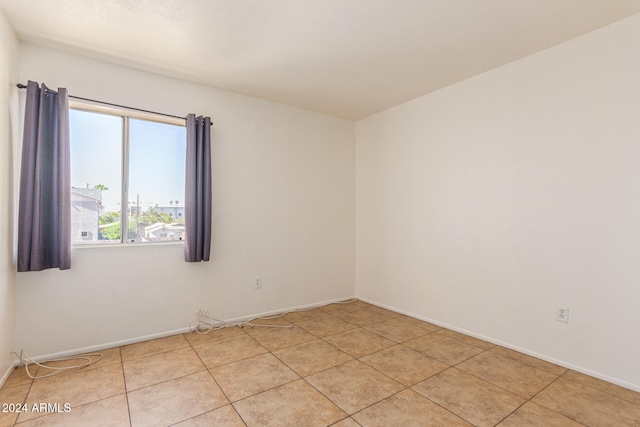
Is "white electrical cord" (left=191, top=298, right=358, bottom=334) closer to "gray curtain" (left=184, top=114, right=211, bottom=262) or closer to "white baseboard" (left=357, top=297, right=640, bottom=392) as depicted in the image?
"gray curtain" (left=184, top=114, right=211, bottom=262)

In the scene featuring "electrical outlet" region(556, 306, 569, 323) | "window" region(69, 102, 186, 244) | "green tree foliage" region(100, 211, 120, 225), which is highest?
"window" region(69, 102, 186, 244)

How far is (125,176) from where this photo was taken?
2.85m

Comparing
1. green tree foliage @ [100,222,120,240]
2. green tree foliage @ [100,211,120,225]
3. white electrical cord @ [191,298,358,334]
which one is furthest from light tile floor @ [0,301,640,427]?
green tree foliage @ [100,211,120,225]

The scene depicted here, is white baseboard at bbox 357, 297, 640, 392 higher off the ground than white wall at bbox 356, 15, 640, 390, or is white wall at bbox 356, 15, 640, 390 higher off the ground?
white wall at bbox 356, 15, 640, 390

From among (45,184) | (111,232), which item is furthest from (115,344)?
(45,184)

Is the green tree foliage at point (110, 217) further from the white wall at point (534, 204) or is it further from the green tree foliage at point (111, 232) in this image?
the white wall at point (534, 204)

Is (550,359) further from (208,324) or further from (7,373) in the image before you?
(7,373)

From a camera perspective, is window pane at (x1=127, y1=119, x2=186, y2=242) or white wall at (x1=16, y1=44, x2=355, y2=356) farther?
window pane at (x1=127, y1=119, x2=186, y2=242)

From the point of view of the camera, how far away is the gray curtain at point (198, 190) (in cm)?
299

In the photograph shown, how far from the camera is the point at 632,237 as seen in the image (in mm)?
2119

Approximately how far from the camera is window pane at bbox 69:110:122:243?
265 cm

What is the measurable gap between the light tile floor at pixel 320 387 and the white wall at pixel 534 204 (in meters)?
0.30

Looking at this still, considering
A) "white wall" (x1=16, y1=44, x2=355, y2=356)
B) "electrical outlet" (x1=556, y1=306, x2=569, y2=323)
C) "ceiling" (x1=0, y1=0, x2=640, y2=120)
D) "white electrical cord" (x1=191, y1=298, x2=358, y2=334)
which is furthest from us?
"white electrical cord" (x1=191, y1=298, x2=358, y2=334)

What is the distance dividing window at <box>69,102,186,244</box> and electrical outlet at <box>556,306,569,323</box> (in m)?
3.33
